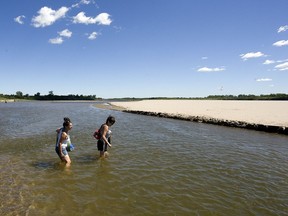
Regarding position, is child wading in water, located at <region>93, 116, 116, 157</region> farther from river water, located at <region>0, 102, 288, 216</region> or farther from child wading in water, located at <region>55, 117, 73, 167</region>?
child wading in water, located at <region>55, 117, 73, 167</region>

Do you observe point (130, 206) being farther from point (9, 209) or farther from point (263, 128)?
point (263, 128)

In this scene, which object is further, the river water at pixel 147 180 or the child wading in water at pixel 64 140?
the child wading in water at pixel 64 140

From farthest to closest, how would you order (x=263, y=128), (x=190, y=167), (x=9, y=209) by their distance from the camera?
1. (x=263, y=128)
2. (x=190, y=167)
3. (x=9, y=209)

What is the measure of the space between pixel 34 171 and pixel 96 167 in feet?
7.75

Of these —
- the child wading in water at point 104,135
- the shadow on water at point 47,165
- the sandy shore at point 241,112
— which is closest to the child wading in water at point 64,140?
the shadow on water at point 47,165

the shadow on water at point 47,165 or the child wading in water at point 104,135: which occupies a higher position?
the child wading in water at point 104,135

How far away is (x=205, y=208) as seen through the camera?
6332mm

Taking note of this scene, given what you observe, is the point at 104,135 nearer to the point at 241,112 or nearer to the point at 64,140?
the point at 64,140

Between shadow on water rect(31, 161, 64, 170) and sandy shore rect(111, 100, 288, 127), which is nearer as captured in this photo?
shadow on water rect(31, 161, 64, 170)

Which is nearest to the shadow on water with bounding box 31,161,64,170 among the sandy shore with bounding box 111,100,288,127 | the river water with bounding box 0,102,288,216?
the river water with bounding box 0,102,288,216

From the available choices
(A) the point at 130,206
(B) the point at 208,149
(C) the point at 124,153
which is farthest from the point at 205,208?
(B) the point at 208,149

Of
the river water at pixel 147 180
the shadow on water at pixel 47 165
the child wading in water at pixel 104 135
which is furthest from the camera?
the child wading in water at pixel 104 135

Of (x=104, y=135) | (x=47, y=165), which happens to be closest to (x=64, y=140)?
(x=47, y=165)

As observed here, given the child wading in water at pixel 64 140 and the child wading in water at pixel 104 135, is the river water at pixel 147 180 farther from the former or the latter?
the child wading in water at pixel 104 135
